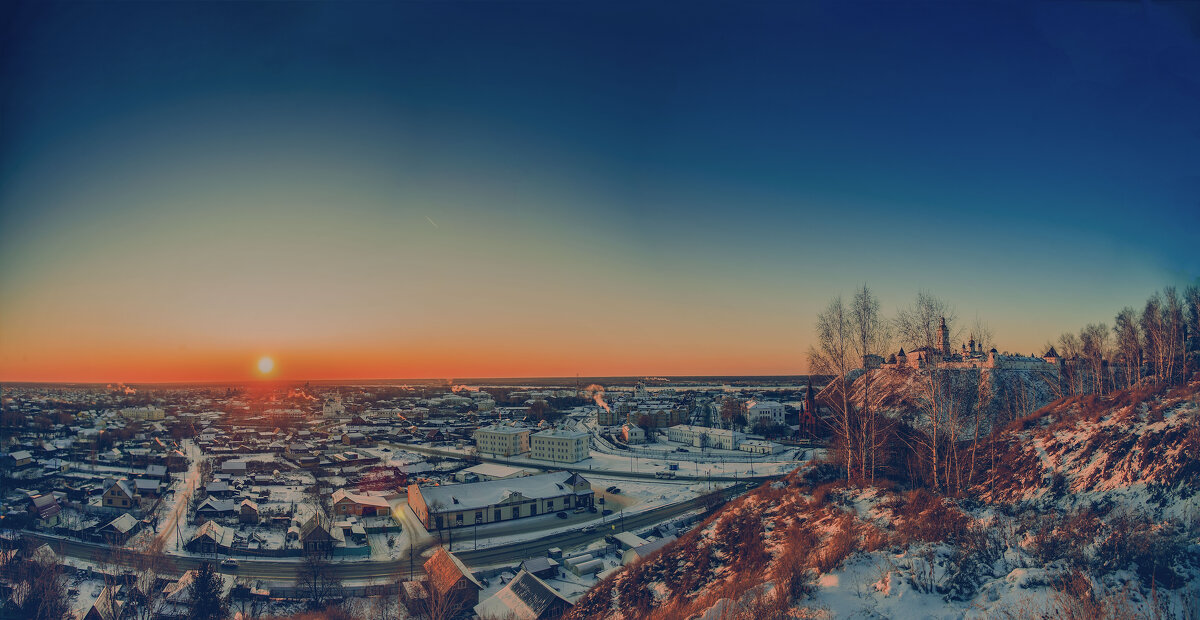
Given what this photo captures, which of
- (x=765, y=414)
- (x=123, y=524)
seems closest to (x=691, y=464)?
(x=765, y=414)

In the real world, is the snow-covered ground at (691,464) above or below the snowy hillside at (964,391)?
below

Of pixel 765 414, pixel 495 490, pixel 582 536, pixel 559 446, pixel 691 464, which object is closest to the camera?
pixel 582 536

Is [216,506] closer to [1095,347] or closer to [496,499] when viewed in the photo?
[496,499]

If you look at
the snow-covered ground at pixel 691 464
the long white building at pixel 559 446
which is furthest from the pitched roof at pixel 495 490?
the long white building at pixel 559 446

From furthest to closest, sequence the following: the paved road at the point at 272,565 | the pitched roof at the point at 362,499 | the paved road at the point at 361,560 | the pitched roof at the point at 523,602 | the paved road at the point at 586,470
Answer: the paved road at the point at 586,470 → the pitched roof at the point at 362,499 → the paved road at the point at 361,560 → the paved road at the point at 272,565 → the pitched roof at the point at 523,602

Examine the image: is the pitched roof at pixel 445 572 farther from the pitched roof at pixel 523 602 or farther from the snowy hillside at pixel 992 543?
the snowy hillside at pixel 992 543

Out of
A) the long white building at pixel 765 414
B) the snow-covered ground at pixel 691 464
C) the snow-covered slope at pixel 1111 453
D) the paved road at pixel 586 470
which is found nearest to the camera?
the snow-covered slope at pixel 1111 453

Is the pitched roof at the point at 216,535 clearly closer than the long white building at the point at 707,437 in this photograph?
Yes
